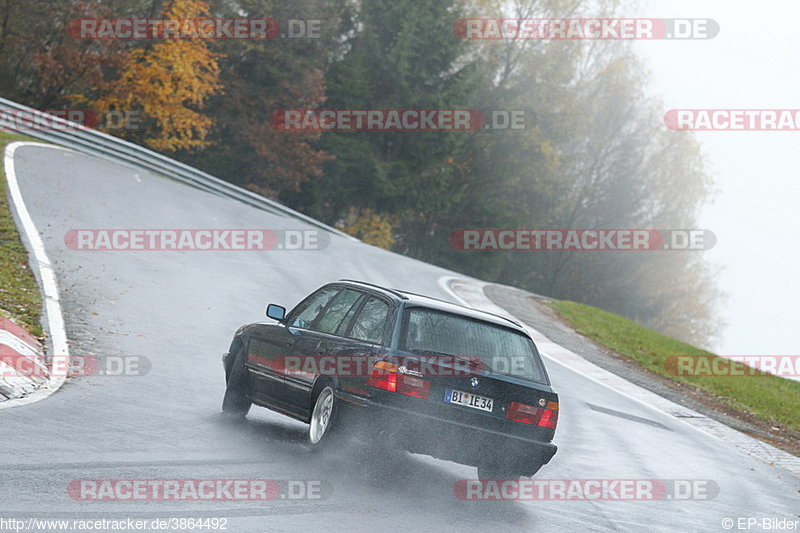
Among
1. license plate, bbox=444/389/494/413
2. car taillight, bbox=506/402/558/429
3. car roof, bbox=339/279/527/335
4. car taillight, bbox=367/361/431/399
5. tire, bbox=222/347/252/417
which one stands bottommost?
tire, bbox=222/347/252/417

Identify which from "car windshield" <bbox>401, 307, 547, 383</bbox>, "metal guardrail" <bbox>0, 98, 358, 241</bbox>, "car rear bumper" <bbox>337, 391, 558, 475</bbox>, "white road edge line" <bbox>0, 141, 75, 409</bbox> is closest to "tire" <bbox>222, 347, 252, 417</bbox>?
"white road edge line" <bbox>0, 141, 75, 409</bbox>

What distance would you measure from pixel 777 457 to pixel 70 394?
9.59m

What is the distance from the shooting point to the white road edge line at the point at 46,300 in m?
9.66

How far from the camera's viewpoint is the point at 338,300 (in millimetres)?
9438

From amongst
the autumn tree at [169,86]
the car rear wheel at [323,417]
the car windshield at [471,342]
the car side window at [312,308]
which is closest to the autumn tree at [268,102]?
the autumn tree at [169,86]

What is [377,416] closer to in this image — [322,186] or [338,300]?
[338,300]

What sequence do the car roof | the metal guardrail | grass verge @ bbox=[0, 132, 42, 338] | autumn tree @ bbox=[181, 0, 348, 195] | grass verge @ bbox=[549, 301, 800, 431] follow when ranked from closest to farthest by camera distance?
the car roof
grass verge @ bbox=[0, 132, 42, 338]
grass verge @ bbox=[549, 301, 800, 431]
the metal guardrail
autumn tree @ bbox=[181, 0, 348, 195]

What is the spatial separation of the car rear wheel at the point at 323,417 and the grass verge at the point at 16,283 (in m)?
4.42

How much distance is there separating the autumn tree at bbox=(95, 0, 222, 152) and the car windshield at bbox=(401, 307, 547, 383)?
123 feet

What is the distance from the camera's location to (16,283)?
45.9ft

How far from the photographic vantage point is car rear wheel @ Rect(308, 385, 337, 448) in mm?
8320

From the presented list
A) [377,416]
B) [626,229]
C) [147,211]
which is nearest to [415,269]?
[147,211]

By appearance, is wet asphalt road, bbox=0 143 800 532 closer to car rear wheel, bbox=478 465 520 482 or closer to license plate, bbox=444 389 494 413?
car rear wheel, bbox=478 465 520 482

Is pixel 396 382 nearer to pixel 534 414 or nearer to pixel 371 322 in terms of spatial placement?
pixel 371 322
